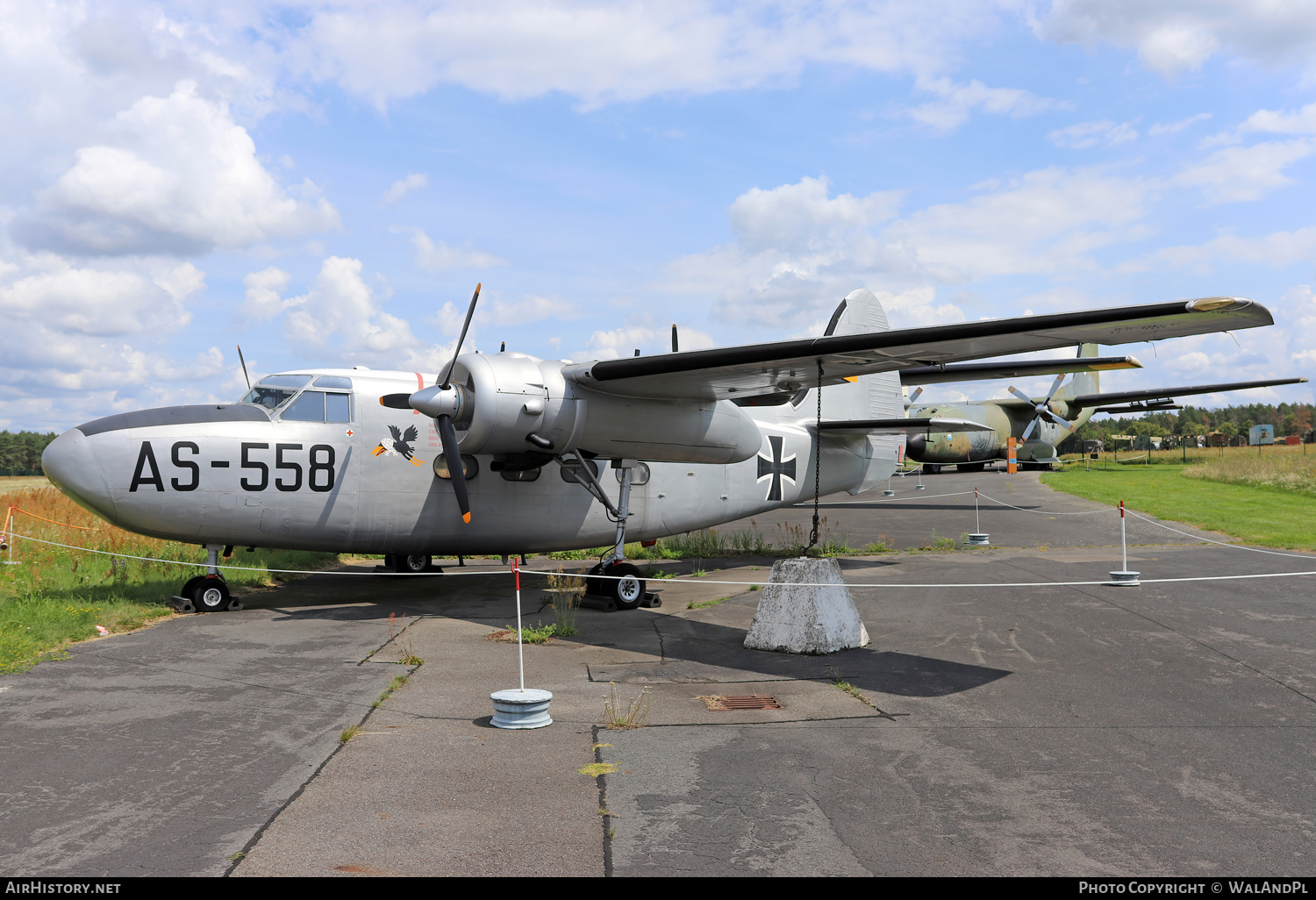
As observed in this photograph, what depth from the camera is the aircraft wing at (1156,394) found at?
2181cm

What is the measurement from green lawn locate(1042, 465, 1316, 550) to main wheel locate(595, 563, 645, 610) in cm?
1437

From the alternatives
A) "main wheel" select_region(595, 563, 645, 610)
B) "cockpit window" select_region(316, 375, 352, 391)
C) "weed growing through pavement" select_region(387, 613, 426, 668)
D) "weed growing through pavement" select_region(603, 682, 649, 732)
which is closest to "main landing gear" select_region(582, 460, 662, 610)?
"main wheel" select_region(595, 563, 645, 610)

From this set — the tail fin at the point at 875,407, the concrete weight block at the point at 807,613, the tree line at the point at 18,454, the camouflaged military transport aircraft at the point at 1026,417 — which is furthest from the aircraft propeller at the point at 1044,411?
the tree line at the point at 18,454

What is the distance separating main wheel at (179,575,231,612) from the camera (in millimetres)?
11242

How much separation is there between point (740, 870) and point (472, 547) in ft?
31.4

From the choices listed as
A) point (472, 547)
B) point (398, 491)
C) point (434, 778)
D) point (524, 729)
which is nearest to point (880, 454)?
point (472, 547)

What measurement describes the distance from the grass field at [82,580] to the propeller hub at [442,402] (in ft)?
14.6

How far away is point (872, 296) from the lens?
1622 centimetres

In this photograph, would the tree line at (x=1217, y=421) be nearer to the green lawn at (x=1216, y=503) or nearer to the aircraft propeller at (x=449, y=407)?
the green lawn at (x=1216, y=503)

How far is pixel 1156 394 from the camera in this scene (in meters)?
36.5

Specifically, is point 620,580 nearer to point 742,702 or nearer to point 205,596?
point 742,702

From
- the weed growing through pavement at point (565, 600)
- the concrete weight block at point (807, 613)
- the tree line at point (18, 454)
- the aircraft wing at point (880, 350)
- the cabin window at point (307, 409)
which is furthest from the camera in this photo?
the tree line at point (18, 454)

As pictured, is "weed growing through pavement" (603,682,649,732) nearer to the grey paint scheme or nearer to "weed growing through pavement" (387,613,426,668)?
"weed growing through pavement" (387,613,426,668)
